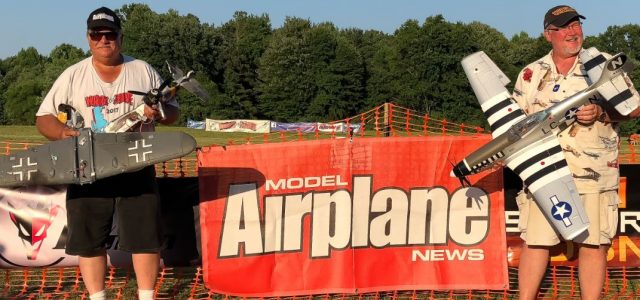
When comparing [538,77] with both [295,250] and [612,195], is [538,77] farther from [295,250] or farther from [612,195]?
[295,250]

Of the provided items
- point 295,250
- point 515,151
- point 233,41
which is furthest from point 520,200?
point 233,41

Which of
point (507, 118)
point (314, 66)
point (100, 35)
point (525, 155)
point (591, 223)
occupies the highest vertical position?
point (314, 66)

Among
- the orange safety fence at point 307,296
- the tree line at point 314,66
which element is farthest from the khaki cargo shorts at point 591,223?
the tree line at point 314,66

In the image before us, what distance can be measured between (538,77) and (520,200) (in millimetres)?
757

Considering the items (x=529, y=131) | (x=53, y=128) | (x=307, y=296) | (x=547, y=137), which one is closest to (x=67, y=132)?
(x=53, y=128)

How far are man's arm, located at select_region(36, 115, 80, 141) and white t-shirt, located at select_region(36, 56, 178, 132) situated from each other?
35mm

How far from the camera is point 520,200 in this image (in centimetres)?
436

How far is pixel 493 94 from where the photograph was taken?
4.38m

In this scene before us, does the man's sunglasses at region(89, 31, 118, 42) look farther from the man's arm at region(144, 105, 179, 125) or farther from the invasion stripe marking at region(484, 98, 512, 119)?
the invasion stripe marking at region(484, 98, 512, 119)

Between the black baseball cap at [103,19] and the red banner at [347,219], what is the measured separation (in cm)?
144

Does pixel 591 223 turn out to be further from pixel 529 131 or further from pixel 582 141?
pixel 529 131

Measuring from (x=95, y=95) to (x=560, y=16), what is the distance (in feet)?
8.78

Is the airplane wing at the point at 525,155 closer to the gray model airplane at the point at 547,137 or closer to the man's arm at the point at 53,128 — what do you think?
the gray model airplane at the point at 547,137

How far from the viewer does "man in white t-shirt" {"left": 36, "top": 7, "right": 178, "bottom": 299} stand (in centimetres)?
411
